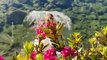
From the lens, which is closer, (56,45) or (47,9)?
(56,45)

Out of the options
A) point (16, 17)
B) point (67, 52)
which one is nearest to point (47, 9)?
point (16, 17)

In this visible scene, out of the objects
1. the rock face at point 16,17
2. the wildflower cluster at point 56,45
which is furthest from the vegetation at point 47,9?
the wildflower cluster at point 56,45

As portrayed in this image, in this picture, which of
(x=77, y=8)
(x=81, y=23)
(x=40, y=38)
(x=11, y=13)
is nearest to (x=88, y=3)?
(x=77, y=8)

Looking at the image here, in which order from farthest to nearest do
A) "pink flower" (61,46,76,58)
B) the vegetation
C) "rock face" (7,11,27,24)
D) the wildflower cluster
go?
"rock face" (7,11,27,24), the vegetation, "pink flower" (61,46,76,58), the wildflower cluster

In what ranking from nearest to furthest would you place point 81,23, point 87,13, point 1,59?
point 1,59 < point 81,23 < point 87,13

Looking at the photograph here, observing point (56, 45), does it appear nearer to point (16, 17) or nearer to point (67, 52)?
point (67, 52)

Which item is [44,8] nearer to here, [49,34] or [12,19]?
[12,19]

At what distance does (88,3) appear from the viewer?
167375 mm

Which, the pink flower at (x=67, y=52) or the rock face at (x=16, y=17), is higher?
the pink flower at (x=67, y=52)

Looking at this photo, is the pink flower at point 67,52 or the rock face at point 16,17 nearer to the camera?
the pink flower at point 67,52

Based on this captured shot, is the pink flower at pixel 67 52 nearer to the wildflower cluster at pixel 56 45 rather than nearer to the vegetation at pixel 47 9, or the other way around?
the wildflower cluster at pixel 56 45

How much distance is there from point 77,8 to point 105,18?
864 inches

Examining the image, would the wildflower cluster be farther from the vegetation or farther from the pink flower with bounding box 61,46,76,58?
the vegetation

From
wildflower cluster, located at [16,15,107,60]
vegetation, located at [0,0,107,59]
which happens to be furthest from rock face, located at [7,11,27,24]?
wildflower cluster, located at [16,15,107,60]
